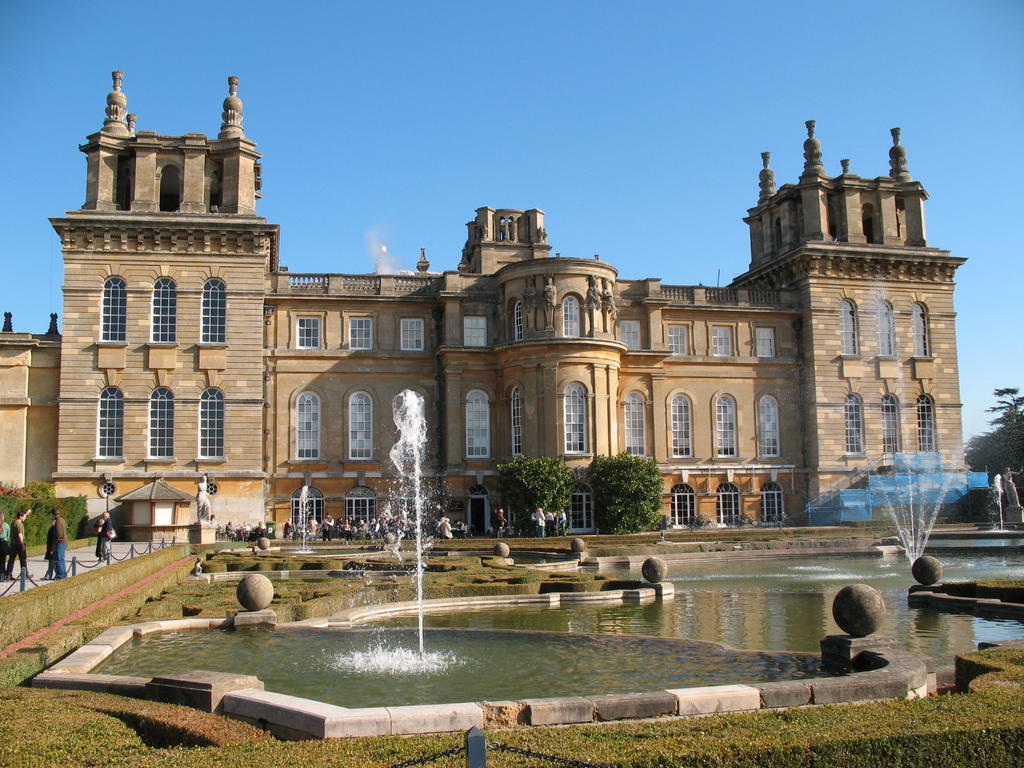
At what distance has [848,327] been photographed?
4566 cm

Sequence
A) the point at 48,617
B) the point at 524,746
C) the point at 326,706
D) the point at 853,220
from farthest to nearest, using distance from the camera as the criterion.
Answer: the point at 853,220 < the point at 48,617 < the point at 326,706 < the point at 524,746

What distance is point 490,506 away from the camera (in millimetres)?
40781

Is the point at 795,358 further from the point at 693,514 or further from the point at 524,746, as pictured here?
the point at 524,746

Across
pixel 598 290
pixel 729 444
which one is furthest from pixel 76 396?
pixel 729 444

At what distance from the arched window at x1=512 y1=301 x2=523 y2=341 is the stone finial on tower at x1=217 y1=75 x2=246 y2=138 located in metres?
13.5

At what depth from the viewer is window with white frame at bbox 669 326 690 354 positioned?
44.5 metres

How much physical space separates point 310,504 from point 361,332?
7881 millimetres

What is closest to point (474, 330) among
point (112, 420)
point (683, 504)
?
point (683, 504)

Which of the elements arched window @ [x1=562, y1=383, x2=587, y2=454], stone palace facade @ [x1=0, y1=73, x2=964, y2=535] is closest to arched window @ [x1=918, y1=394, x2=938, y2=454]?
Answer: stone palace facade @ [x1=0, y1=73, x2=964, y2=535]

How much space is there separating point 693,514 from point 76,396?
27.0 meters

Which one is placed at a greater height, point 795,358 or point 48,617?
point 795,358

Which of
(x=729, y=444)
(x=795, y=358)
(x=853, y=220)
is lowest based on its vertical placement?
(x=729, y=444)

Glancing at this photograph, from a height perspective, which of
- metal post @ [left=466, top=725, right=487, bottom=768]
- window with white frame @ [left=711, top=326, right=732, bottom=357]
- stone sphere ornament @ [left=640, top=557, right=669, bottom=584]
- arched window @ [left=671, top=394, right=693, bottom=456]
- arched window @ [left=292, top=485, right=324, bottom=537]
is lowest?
stone sphere ornament @ [left=640, top=557, right=669, bottom=584]

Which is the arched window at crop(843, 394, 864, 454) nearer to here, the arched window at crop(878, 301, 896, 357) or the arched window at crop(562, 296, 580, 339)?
the arched window at crop(878, 301, 896, 357)
